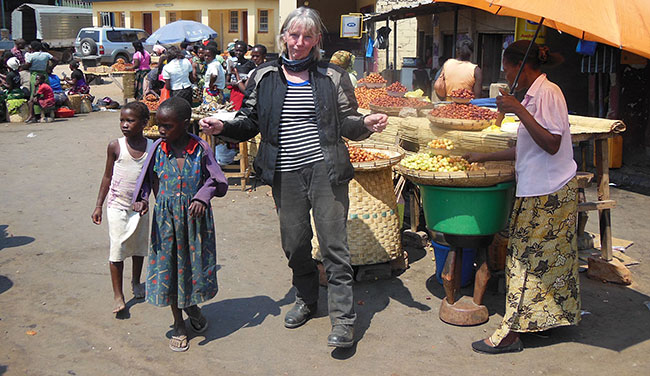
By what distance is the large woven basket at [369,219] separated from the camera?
558cm

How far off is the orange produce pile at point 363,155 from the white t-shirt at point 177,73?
22.2 feet

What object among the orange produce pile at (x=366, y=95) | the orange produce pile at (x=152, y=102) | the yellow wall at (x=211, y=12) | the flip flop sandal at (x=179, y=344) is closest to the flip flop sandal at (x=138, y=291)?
the flip flop sandal at (x=179, y=344)

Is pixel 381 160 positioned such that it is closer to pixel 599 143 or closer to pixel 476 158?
pixel 476 158

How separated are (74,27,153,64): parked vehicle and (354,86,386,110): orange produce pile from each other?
26454mm

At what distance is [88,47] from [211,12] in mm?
10006

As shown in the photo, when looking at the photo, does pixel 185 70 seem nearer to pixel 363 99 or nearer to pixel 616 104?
pixel 363 99

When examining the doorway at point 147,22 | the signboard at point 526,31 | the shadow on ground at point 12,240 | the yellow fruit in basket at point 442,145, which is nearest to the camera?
the yellow fruit in basket at point 442,145

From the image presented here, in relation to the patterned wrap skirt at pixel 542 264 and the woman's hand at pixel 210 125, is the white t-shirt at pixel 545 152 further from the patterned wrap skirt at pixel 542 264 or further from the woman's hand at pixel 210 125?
the woman's hand at pixel 210 125

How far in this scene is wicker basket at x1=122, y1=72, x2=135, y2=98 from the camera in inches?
734

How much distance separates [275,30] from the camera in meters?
37.1

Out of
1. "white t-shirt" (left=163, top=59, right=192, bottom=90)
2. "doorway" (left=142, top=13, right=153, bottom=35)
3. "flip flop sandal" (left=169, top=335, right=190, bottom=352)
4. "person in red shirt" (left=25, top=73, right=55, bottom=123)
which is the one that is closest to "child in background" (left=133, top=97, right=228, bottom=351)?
"flip flop sandal" (left=169, top=335, right=190, bottom=352)

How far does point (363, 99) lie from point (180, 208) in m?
5.36

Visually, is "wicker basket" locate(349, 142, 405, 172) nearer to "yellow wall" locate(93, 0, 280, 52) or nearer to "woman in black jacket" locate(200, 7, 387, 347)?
"woman in black jacket" locate(200, 7, 387, 347)

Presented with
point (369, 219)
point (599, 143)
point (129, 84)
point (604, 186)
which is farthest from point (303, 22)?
point (129, 84)
